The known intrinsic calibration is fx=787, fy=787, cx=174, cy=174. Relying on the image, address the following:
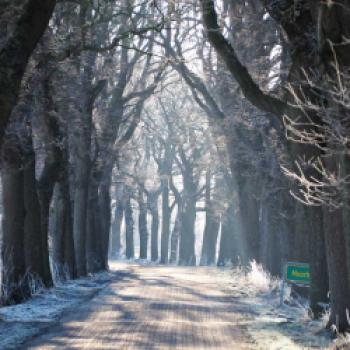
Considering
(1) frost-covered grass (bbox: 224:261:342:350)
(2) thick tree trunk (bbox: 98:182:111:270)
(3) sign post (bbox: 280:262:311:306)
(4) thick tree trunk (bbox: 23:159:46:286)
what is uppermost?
(2) thick tree trunk (bbox: 98:182:111:270)

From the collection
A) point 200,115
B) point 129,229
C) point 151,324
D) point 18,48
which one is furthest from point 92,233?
point 129,229

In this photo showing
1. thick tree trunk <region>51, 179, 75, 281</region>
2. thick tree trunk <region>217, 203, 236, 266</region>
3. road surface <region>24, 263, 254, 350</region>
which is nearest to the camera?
road surface <region>24, 263, 254, 350</region>

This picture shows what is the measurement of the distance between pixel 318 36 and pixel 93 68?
A: 63.6ft

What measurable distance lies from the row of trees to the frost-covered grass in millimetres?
568

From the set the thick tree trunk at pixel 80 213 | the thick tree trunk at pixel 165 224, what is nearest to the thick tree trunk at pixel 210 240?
the thick tree trunk at pixel 165 224

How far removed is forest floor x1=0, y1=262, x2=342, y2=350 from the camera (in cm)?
1380

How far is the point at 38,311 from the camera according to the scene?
18141 millimetres

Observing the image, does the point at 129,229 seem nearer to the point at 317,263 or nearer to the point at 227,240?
the point at 227,240

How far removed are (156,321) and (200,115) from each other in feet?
125

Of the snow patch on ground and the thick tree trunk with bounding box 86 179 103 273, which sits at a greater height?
the thick tree trunk with bounding box 86 179 103 273

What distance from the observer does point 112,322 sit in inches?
662

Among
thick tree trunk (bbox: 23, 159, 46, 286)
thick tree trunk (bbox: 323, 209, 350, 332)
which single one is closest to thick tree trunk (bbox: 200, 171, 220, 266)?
thick tree trunk (bbox: 23, 159, 46, 286)

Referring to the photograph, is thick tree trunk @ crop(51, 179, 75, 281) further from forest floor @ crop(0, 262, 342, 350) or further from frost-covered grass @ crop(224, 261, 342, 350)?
frost-covered grass @ crop(224, 261, 342, 350)

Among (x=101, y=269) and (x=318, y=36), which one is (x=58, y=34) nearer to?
(x=318, y=36)
